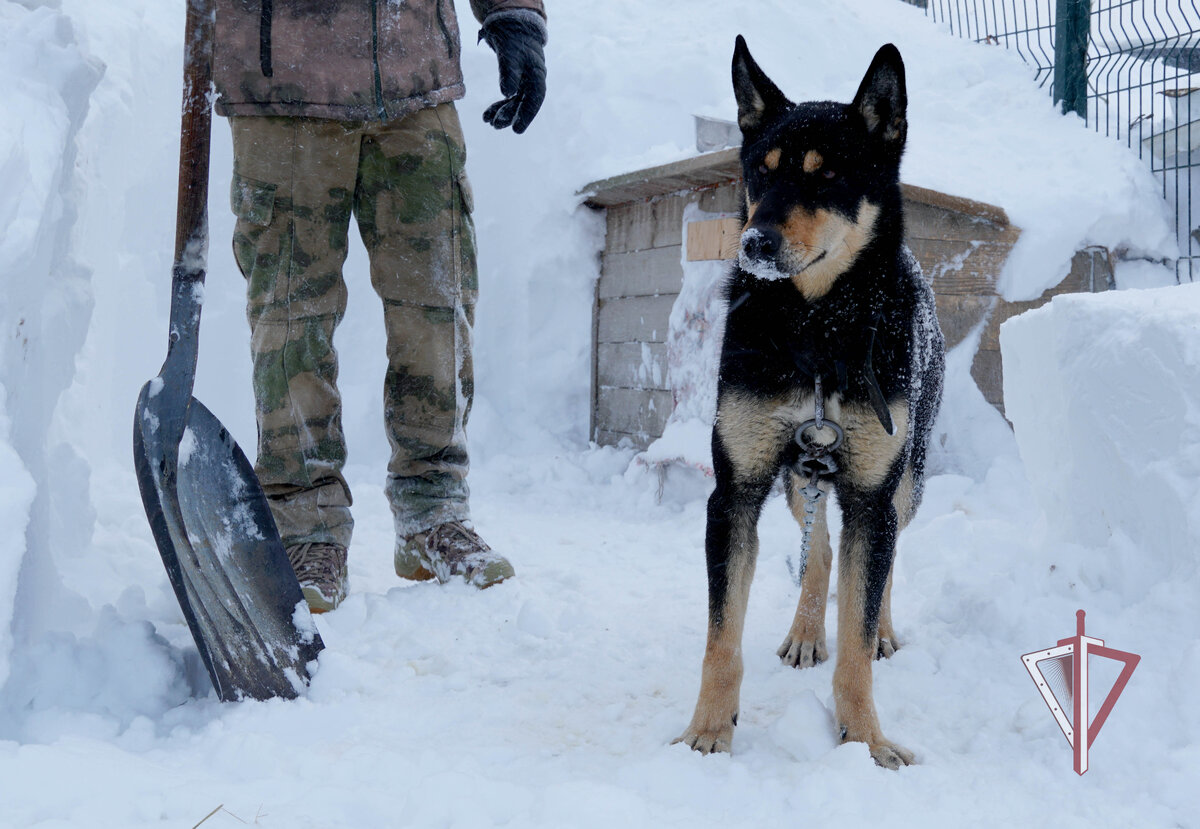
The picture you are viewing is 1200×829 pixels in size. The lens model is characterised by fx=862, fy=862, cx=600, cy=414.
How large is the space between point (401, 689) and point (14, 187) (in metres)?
1.35

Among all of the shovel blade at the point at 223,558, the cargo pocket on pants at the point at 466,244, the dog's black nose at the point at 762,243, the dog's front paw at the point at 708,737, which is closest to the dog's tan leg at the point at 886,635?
the dog's front paw at the point at 708,737

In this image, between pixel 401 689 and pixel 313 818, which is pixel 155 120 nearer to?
pixel 401 689

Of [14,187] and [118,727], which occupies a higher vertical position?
[14,187]

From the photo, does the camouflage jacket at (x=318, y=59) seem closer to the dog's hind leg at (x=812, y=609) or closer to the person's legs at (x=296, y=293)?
the person's legs at (x=296, y=293)

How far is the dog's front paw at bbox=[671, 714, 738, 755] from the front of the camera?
5.60 feet

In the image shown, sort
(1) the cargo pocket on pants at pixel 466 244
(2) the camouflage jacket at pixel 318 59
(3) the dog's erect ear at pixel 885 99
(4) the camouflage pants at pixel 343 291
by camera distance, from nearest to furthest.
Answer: (3) the dog's erect ear at pixel 885 99, (2) the camouflage jacket at pixel 318 59, (4) the camouflage pants at pixel 343 291, (1) the cargo pocket on pants at pixel 466 244

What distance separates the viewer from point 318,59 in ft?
7.93

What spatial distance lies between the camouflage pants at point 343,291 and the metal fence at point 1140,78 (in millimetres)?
4764

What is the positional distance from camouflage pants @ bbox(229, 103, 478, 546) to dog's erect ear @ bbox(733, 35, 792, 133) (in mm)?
983

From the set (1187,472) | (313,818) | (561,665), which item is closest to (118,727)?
(313,818)

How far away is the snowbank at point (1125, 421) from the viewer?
196 centimetres

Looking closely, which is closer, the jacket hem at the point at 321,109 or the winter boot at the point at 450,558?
the jacket hem at the point at 321,109

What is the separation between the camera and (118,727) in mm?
1610

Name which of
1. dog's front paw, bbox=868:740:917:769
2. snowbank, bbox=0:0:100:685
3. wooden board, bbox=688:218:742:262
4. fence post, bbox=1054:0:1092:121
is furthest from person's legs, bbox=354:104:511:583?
fence post, bbox=1054:0:1092:121
